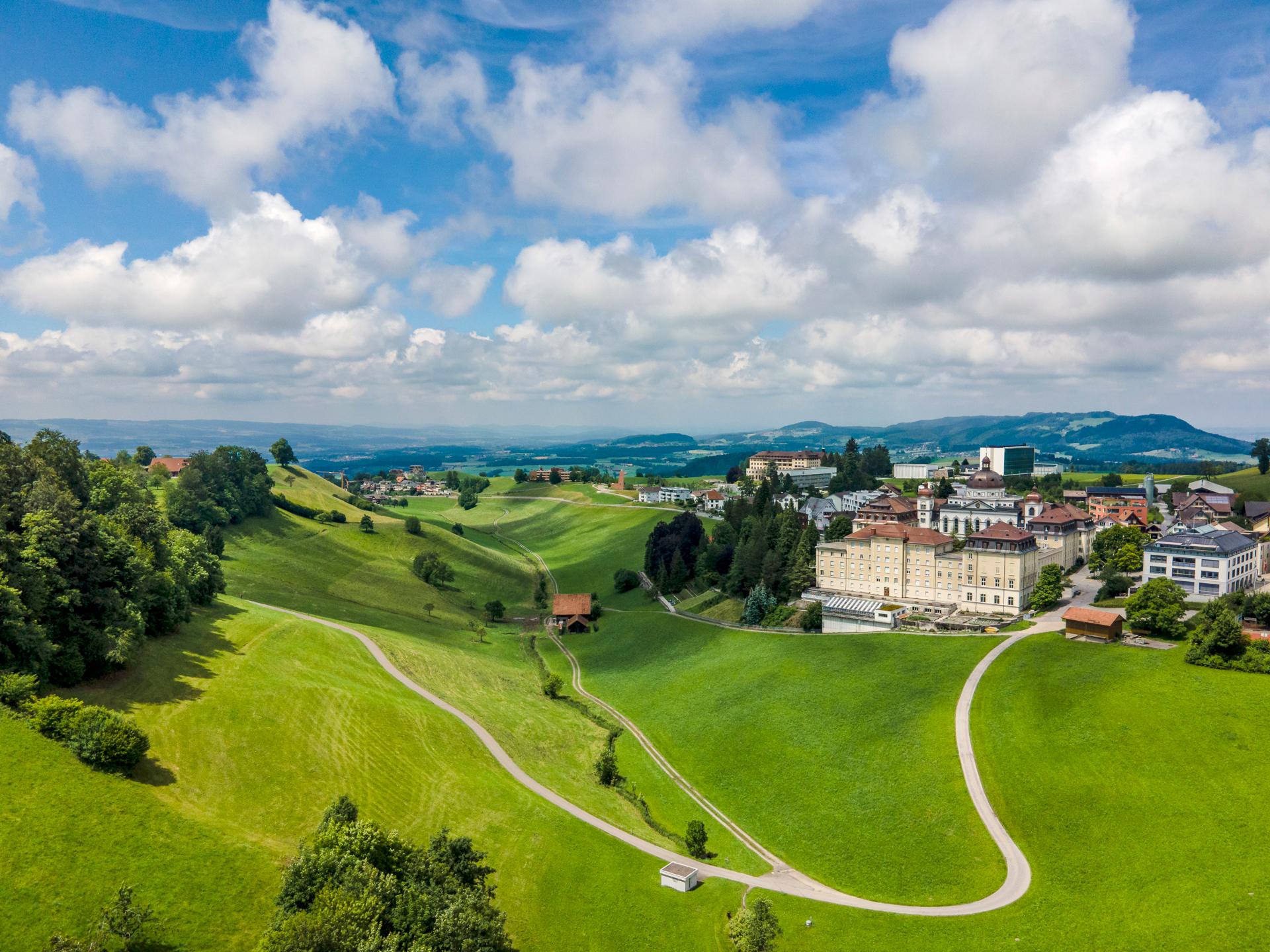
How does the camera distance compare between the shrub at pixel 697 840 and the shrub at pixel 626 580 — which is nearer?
the shrub at pixel 697 840

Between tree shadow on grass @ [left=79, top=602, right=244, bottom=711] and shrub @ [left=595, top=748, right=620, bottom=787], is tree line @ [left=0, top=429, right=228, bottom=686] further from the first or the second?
shrub @ [left=595, top=748, right=620, bottom=787]

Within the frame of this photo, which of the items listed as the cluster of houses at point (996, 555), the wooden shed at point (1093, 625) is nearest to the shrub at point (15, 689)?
the cluster of houses at point (996, 555)

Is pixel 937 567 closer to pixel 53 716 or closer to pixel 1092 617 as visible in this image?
pixel 1092 617

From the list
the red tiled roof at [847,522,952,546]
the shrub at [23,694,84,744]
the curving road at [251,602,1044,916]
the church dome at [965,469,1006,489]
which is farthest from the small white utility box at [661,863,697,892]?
the church dome at [965,469,1006,489]

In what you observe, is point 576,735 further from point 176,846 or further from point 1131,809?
point 1131,809

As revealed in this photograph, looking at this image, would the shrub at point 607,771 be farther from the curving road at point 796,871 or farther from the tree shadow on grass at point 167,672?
the tree shadow on grass at point 167,672
